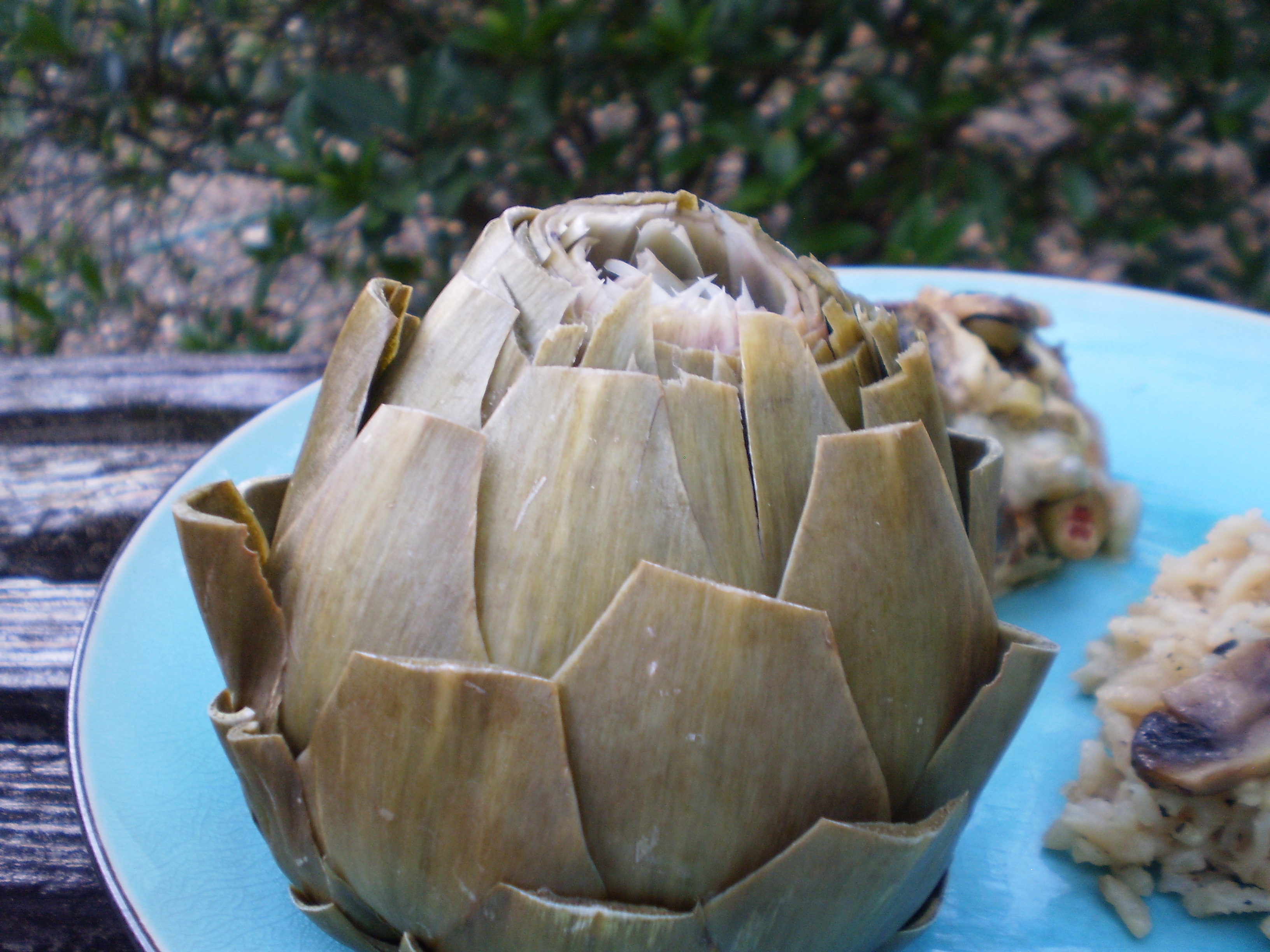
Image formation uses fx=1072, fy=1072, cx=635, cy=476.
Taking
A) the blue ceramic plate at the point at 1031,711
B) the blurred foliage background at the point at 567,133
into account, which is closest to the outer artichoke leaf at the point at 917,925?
the blue ceramic plate at the point at 1031,711

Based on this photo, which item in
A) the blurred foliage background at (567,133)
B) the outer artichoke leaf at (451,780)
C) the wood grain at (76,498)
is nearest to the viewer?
the outer artichoke leaf at (451,780)

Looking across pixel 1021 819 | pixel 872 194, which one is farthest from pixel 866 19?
pixel 1021 819

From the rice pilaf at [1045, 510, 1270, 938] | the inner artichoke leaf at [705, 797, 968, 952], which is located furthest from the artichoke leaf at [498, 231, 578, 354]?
the rice pilaf at [1045, 510, 1270, 938]

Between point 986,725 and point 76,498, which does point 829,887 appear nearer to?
point 986,725

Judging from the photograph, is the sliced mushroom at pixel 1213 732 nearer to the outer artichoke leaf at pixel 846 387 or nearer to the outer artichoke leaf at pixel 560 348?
the outer artichoke leaf at pixel 846 387

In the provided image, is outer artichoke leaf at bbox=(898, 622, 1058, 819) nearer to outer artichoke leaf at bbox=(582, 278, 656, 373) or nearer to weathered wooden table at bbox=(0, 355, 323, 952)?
outer artichoke leaf at bbox=(582, 278, 656, 373)

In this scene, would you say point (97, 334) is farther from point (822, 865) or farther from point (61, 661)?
point (822, 865)
